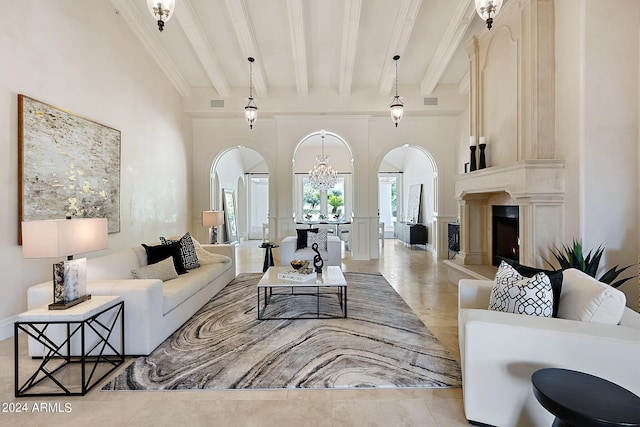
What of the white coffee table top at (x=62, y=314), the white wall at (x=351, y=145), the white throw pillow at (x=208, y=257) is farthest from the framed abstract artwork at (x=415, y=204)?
the white coffee table top at (x=62, y=314)

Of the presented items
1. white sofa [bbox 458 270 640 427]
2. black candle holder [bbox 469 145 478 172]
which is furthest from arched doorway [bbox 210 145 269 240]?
white sofa [bbox 458 270 640 427]

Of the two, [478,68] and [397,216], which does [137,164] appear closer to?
[478,68]

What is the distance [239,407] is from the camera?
203cm

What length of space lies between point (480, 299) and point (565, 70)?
2.73 metres

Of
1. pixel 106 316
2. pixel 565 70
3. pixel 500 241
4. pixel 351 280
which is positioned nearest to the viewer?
pixel 106 316

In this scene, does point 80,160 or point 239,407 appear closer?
point 239,407

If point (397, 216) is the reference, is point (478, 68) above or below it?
above

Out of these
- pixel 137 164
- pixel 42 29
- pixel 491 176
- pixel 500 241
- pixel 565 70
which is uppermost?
pixel 42 29

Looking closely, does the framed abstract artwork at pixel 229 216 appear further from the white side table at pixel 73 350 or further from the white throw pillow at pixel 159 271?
the white side table at pixel 73 350

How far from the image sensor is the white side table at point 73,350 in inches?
86.0

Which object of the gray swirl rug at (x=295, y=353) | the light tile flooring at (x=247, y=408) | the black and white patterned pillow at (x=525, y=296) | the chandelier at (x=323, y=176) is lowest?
the light tile flooring at (x=247, y=408)

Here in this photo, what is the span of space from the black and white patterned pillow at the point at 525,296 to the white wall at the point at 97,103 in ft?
14.7

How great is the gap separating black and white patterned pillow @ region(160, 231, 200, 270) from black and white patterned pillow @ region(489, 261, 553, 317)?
3583mm

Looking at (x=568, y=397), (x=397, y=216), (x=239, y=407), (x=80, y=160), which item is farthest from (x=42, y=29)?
(x=397, y=216)
